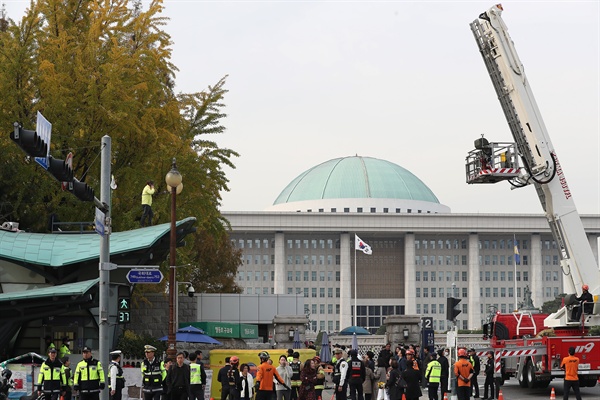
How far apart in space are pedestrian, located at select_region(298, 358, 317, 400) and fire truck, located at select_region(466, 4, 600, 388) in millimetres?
8465

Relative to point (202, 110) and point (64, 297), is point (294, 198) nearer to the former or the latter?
point (202, 110)

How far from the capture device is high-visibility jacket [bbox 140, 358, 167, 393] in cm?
2288

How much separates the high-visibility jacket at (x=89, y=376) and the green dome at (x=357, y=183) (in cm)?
13759

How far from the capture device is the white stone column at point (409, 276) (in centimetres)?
14788

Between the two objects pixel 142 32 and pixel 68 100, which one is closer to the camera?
pixel 68 100

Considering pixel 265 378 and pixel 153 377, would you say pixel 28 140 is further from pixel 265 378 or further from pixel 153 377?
pixel 265 378

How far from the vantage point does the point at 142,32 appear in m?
41.9

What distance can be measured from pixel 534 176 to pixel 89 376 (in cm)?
1576

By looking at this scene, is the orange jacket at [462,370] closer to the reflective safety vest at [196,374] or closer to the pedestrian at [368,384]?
the pedestrian at [368,384]

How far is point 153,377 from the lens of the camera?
22.9 metres

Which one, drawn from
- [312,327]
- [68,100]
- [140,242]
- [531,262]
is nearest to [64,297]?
[140,242]

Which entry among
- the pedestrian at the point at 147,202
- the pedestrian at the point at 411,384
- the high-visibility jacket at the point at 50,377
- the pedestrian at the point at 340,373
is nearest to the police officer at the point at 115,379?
the high-visibility jacket at the point at 50,377

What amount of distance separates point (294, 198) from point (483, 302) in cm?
3480

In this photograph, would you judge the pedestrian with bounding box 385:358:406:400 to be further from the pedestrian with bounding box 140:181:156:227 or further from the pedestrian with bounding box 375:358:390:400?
the pedestrian with bounding box 140:181:156:227
